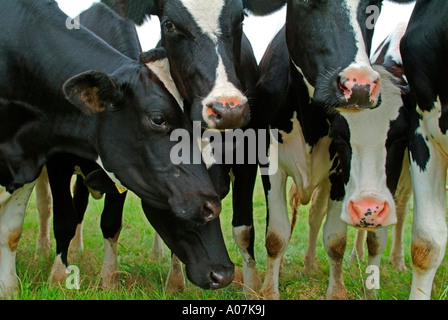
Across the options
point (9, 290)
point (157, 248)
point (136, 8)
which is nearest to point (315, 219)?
point (157, 248)

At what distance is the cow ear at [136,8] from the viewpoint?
17.6 feet

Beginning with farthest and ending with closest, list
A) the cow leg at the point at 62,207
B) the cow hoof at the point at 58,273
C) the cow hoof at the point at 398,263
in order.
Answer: the cow hoof at the point at 398,263 < the cow leg at the point at 62,207 < the cow hoof at the point at 58,273

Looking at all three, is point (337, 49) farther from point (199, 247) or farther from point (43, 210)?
point (43, 210)

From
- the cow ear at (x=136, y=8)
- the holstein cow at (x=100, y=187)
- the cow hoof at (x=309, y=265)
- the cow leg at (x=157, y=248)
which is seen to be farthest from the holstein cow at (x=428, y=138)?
the cow leg at (x=157, y=248)

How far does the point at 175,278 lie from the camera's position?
6.11 metres

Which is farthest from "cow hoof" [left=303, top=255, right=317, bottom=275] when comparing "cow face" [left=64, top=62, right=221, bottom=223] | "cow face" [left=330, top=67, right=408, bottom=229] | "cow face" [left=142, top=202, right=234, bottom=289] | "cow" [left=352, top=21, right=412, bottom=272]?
"cow face" [left=64, top=62, right=221, bottom=223]

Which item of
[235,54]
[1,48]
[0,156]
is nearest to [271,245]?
[235,54]

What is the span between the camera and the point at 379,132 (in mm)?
5094

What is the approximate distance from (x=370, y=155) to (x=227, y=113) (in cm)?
135

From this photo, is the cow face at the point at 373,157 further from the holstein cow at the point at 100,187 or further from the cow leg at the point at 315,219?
the cow leg at the point at 315,219

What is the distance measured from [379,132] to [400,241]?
295 centimetres

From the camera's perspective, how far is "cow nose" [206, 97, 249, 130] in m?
4.27

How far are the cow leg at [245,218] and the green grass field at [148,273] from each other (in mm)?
179

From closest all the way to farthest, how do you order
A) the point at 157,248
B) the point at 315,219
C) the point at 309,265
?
the point at 309,265 → the point at 315,219 → the point at 157,248
